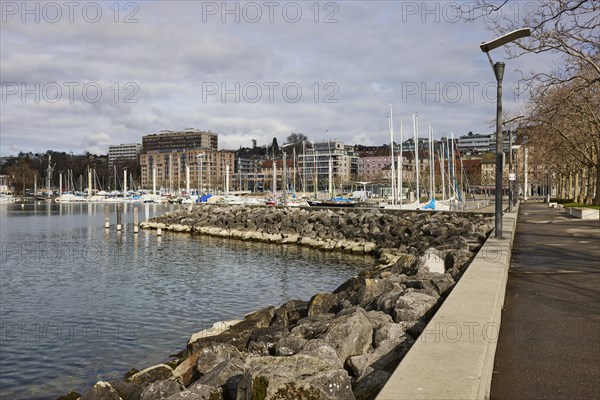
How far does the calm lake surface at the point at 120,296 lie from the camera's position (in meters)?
13.6

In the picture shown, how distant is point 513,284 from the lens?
40.4 ft

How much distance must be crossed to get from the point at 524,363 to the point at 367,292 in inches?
223

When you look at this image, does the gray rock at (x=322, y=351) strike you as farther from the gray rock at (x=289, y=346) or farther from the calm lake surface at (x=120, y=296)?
the calm lake surface at (x=120, y=296)

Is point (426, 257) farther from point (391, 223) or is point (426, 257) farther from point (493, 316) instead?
point (391, 223)

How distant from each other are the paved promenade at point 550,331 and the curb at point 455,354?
44cm

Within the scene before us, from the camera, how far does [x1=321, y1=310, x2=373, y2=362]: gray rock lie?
7992mm

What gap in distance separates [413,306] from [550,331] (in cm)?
205

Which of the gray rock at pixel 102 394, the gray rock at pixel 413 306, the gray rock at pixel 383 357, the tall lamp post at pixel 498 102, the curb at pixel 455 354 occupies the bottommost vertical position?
the gray rock at pixel 102 394

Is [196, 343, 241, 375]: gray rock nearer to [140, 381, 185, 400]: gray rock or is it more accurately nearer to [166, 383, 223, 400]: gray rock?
[140, 381, 185, 400]: gray rock

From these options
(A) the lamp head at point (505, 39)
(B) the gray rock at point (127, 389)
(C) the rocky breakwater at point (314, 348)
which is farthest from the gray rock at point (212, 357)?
(A) the lamp head at point (505, 39)

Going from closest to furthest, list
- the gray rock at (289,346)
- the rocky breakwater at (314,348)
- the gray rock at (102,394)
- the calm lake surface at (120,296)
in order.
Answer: the rocky breakwater at (314,348) → the gray rock at (102,394) → the gray rock at (289,346) → the calm lake surface at (120,296)

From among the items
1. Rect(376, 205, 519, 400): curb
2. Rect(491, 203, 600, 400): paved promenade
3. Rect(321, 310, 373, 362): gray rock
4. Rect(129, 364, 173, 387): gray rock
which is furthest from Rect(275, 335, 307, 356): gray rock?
Rect(491, 203, 600, 400): paved promenade

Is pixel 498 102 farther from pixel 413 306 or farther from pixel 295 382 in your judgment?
pixel 295 382

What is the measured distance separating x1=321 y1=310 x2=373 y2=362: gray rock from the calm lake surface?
673cm
